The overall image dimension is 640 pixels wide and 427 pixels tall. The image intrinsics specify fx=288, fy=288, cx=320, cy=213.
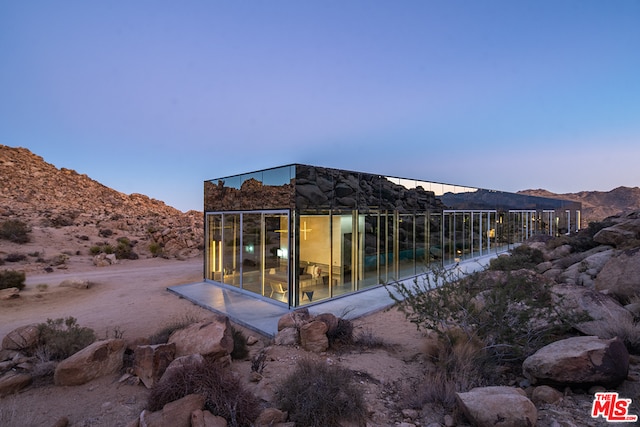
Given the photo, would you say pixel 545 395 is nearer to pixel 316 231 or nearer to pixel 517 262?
pixel 316 231

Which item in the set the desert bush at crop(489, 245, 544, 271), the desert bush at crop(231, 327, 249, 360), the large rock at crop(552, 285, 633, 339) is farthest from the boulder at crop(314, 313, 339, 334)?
the desert bush at crop(489, 245, 544, 271)

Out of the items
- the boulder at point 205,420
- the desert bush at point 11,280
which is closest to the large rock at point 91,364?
the boulder at point 205,420

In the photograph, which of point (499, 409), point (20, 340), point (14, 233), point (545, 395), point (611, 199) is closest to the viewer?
point (499, 409)

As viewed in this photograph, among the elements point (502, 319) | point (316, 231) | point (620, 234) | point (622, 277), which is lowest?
point (502, 319)

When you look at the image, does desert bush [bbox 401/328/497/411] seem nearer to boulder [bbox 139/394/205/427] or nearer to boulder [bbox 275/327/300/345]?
boulder [bbox 275/327/300/345]

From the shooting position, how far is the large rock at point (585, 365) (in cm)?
324

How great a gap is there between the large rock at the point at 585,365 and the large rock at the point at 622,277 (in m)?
3.47

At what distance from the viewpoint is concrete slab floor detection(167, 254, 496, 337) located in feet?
21.8

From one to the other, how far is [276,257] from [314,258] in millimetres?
1073

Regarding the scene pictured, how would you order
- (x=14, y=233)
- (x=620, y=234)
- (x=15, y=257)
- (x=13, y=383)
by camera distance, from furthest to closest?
(x=14, y=233) < (x=15, y=257) < (x=620, y=234) < (x=13, y=383)

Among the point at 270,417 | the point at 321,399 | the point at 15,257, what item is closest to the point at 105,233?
the point at 15,257

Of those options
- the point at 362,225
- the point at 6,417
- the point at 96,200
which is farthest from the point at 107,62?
the point at 96,200

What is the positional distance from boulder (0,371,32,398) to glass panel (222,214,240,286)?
18.5ft

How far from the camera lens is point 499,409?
269 cm
